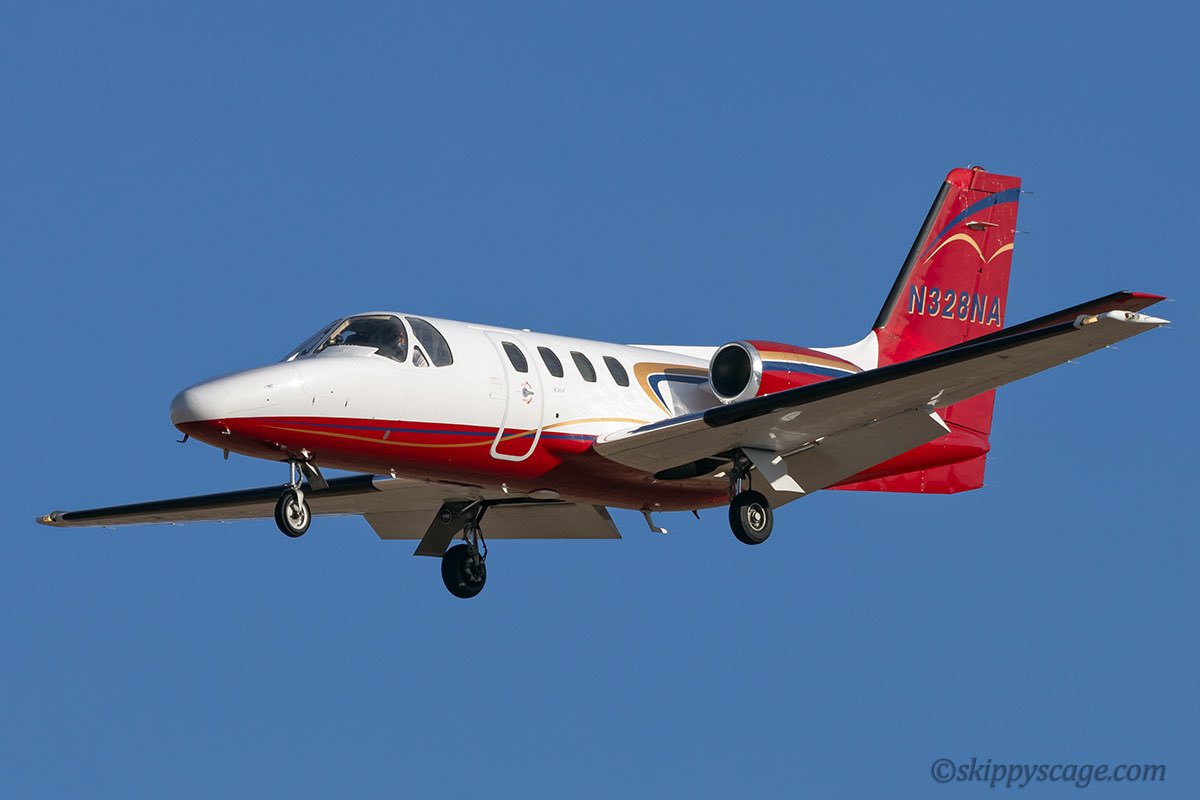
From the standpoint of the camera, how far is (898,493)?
25219 mm

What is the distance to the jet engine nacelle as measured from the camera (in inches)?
884

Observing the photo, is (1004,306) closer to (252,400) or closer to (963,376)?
(963,376)

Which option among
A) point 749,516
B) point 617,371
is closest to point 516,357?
point 617,371

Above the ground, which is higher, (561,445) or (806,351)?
(806,351)

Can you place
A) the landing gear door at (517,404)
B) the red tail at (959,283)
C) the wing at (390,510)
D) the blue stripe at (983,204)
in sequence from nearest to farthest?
the landing gear door at (517,404) → the wing at (390,510) → the red tail at (959,283) → the blue stripe at (983,204)

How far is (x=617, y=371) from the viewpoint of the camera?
22641mm

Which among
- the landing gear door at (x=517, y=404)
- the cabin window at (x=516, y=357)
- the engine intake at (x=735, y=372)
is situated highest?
the engine intake at (x=735, y=372)

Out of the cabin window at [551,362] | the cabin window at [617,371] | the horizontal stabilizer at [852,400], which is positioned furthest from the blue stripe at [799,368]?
the cabin window at [551,362]

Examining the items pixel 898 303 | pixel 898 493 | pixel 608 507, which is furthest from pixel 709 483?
pixel 898 303

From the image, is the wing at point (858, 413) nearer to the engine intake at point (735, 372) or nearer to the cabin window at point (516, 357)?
the engine intake at point (735, 372)

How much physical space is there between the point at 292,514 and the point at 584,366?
434 cm

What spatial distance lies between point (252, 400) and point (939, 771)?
8204 mm

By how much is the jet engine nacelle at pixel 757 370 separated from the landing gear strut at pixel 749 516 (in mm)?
823

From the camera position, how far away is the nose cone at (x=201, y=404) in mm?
19078
